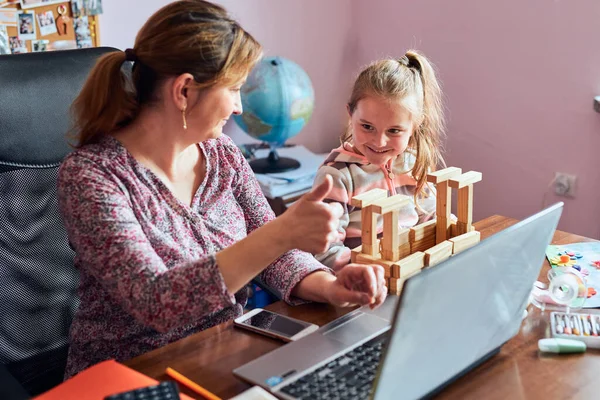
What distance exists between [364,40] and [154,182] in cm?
212

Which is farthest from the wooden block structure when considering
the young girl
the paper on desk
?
the paper on desk

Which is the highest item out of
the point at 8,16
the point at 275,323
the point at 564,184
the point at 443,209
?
the point at 8,16

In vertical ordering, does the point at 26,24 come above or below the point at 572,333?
above

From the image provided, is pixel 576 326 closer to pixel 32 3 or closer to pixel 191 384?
pixel 191 384

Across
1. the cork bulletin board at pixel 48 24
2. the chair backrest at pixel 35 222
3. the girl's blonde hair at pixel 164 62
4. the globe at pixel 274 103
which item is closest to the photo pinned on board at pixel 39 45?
the cork bulletin board at pixel 48 24

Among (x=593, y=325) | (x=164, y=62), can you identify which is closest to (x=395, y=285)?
(x=593, y=325)

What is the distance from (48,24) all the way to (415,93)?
4.22ft

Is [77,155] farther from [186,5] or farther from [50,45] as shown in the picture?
[50,45]

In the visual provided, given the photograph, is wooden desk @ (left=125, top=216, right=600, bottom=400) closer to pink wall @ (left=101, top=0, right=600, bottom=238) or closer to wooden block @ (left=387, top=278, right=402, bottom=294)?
wooden block @ (left=387, top=278, right=402, bottom=294)

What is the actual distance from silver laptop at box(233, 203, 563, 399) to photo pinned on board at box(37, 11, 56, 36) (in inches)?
63.1

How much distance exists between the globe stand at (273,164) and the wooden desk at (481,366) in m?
1.46

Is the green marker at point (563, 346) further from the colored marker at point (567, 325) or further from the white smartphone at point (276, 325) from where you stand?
the white smartphone at point (276, 325)

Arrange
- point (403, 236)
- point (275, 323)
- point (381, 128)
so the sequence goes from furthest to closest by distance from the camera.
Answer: point (381, 128), point (403, 236), point (275, 323)

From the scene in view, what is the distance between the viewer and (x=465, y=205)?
1.30m
